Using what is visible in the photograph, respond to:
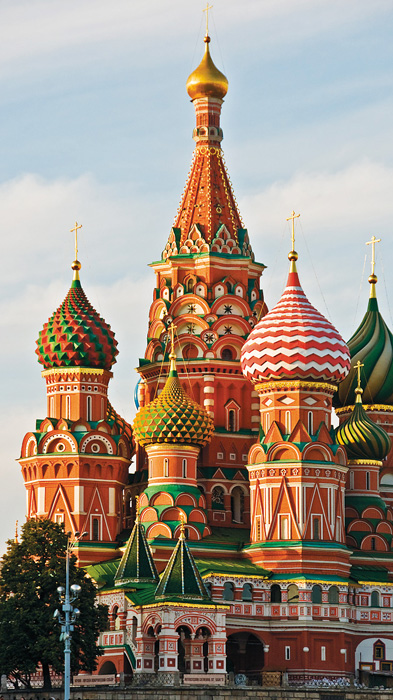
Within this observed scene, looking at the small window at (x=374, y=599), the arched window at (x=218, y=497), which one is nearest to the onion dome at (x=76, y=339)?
the arched window at (x=218, y=497)

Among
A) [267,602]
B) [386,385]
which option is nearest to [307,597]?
[267,602]

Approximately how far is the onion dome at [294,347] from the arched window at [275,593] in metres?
7.52

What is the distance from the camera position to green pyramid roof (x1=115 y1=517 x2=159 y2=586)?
6316 centimetres

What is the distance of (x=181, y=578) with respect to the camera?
60750mm

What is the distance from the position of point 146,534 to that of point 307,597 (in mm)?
6162

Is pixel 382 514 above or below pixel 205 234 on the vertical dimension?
below

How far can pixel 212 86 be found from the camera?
7425 centimetres

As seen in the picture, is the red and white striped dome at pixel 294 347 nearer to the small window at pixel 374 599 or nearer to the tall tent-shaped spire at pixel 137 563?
the small window at pixel 374 599

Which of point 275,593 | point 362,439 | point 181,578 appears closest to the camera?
point 181,578

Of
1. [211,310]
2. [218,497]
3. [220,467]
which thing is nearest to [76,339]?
[211,310]

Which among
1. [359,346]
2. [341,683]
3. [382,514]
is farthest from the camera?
[359,346]

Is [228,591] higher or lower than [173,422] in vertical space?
lower

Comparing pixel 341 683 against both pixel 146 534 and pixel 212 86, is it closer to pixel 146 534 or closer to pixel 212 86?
pixel 146 534

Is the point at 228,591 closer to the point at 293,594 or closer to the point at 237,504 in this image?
the point at 293,594
